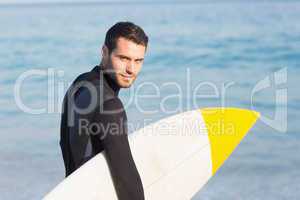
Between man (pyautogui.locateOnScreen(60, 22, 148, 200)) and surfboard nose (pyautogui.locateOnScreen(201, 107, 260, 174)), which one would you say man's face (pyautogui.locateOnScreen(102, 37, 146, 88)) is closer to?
man (pyautogui.locateOnScreen(60, 22, 148, 200))

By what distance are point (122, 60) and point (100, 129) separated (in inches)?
10.7

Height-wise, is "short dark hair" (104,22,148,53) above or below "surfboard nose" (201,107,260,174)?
above

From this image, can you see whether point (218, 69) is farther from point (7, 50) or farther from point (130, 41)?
point (130, 41)

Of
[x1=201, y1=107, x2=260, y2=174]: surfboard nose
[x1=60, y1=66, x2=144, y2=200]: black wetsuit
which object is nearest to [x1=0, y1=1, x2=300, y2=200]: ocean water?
[x1=201, y1=107, x2=260, y2=174]: surfboard nose

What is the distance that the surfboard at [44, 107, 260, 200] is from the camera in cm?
215

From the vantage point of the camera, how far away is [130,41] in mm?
2027

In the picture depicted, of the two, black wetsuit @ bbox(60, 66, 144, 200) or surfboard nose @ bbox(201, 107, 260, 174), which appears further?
surfboard nose @ bbox(201, 107, 260, 174)

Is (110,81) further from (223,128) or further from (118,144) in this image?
(223,128)

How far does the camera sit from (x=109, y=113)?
1882 mm

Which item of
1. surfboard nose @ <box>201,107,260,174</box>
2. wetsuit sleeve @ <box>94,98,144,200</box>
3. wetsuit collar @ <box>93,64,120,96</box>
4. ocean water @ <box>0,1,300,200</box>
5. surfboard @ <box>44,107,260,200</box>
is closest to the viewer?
wetsuit sleeve @ <box>94,98,144,200</box>

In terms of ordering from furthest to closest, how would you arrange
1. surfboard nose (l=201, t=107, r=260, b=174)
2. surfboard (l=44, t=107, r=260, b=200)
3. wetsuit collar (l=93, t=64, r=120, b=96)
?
surfboard nose (l=201, t=107, r=260, b=174) → surfboard (l=44, t=107, r=260, b=200) → wetsuit collar (l=93, t=64, r=120, b=96)

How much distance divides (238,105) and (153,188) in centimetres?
326

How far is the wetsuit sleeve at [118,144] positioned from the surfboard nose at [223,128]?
99 cm

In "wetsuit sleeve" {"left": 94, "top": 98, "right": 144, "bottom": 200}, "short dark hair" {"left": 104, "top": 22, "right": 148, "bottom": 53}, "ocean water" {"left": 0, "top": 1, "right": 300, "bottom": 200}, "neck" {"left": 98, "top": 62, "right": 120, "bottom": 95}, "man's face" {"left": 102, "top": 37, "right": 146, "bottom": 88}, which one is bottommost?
"ocean water" {"left": 0, "top": 1, "right": 300, "bottom": 200}
